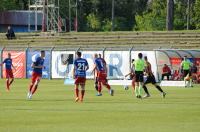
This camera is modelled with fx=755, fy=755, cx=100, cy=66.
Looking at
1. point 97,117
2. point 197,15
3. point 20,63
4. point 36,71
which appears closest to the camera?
point 97,117

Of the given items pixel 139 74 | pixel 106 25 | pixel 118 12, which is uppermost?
pixel 118 12

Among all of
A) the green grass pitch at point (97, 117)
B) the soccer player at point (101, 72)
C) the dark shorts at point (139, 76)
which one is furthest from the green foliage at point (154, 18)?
the green grass pitch at point (97, 117)

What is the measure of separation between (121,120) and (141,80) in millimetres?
13292

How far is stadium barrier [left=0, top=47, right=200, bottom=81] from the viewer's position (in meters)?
57.2

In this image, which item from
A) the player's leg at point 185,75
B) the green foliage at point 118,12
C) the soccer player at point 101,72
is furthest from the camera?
the green foliage at point 118,12

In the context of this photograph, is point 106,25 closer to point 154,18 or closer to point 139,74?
point 154,18

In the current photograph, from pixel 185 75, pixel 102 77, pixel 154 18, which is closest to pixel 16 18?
pixel 154 18

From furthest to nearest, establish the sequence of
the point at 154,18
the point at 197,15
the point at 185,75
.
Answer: the point at 154,18 < the point at 197,15 < the point at 185,75

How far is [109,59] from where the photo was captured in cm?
6094

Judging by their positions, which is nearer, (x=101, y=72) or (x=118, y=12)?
(x=101, y=72)

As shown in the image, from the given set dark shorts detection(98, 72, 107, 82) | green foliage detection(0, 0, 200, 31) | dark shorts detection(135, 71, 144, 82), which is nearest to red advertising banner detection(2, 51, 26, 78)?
dark shorts detection(98, 72, 107, 82)

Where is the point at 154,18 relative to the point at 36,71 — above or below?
above

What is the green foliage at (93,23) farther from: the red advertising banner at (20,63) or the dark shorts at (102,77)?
the dark shorts at (102,77)

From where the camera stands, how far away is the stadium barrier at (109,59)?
57250mm
